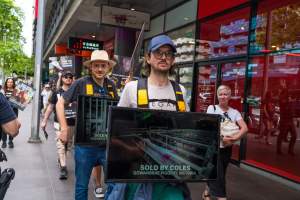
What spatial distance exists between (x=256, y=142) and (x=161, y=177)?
20.3 feet

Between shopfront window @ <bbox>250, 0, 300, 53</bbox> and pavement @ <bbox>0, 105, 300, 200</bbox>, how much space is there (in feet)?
8.31

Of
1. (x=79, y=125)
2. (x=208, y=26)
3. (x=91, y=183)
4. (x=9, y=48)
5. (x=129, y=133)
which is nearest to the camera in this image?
(x=129, y=133)

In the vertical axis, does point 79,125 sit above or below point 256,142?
above

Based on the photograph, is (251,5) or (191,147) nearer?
(191,147)

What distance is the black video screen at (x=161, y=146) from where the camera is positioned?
2.37 meters

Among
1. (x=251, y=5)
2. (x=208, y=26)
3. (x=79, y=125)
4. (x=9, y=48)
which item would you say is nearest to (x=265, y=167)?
(x=251, y=5)

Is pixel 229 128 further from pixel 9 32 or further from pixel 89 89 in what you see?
pixel 9 32

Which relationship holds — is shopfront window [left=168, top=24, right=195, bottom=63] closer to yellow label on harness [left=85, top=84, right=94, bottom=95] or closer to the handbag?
the handbag

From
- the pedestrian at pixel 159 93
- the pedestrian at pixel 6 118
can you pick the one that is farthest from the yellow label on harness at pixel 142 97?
the pedestrian at pixel 6 118

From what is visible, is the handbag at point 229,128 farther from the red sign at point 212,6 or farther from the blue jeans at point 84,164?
the red sign at point 212,6


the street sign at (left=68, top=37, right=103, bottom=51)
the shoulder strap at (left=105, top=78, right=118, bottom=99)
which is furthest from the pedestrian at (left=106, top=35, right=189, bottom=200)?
the street sign at (left=68, top=37, right=103, bottom=51)

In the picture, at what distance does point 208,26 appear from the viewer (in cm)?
1059

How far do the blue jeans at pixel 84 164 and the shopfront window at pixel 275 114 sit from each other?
4231 mm

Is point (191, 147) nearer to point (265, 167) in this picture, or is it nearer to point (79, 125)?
point (79, 125)
